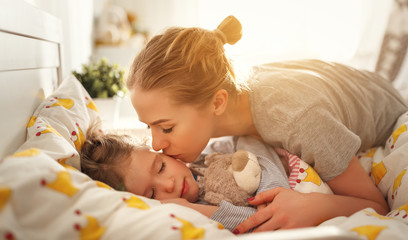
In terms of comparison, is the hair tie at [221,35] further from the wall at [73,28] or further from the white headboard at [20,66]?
the wall at [73,28]

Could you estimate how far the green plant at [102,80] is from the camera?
1792 millimetres

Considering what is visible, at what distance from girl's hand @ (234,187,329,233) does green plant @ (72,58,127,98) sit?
4.12 ft

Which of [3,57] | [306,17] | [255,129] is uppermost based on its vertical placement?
[306,17]

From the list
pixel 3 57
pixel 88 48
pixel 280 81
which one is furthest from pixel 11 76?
pixel 88 48

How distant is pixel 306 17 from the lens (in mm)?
3230

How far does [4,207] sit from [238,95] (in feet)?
2.82

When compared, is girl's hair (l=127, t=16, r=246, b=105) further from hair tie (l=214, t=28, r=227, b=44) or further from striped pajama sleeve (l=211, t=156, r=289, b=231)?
striped pajama sleeve (l=211, t=156, r=289, b=231)

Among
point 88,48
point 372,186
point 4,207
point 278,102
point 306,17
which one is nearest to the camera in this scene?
point 4,207

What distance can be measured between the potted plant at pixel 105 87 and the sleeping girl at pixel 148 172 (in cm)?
76

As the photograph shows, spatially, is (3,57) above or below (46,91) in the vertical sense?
above

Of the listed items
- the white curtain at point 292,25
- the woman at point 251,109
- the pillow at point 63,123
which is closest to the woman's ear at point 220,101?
the woman at point 251,109

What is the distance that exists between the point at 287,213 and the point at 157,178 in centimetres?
39

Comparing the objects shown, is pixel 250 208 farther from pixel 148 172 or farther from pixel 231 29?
pixel 231 29

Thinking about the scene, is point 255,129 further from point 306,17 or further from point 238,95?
point 306,17
